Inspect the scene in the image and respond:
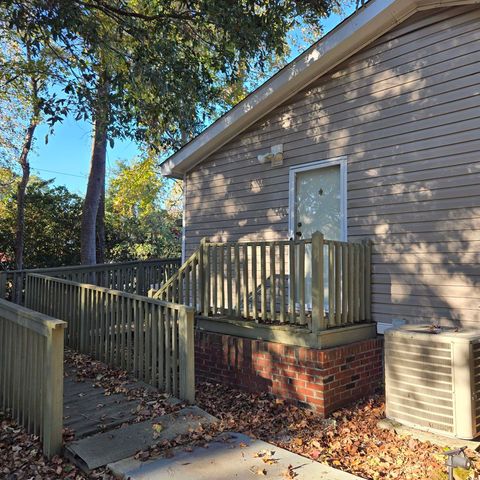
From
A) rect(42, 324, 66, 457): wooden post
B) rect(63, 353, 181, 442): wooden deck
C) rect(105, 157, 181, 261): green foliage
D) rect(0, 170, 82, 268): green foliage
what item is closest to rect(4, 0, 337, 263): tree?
rect(63, 353, 181, 442): wooden deck

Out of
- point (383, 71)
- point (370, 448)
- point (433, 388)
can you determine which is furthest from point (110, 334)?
point (383, 71)

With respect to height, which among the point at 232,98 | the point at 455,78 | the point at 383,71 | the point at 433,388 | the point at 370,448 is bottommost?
the point at 370,448

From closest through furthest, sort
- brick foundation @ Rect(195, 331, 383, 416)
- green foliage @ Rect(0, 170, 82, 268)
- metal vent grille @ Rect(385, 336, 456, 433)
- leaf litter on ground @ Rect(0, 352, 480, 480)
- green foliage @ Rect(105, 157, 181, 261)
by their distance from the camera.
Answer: leaf litter on ground @ Rect(0, 352, 480, 480)
metal vent grille @ Rect(385, 336, 456, 433)
brick foundation @ Rect(195, 331, 383, 416)
green foliage @ Rect(0, 170, 82, 268)
green foliage @ Rect(105, 157, 181, 261)

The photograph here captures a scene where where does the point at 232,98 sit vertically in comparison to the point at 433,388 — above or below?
above

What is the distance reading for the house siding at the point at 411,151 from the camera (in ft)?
16.0

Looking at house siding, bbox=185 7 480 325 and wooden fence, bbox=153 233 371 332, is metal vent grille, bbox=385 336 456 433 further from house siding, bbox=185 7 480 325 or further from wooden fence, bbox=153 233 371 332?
house siding, bbox=185 7 480 325

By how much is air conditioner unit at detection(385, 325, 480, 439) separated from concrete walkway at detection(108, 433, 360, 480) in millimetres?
1149

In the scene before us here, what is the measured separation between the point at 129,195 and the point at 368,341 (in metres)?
17.3

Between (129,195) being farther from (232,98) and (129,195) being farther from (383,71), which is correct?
(383,71)

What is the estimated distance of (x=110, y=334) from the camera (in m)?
5.84

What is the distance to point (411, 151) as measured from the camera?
17.6 ft

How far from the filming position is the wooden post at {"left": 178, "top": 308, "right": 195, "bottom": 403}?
15.3 feet

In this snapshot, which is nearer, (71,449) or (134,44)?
(71,449)

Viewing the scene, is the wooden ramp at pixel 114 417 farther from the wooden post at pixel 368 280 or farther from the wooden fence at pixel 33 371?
the wooden post at pixel 368 280
